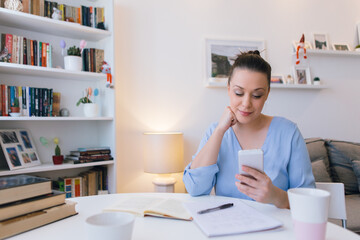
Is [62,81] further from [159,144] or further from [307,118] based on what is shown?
[307,118]

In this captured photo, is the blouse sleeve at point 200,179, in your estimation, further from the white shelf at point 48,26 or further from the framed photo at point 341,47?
the framed photo at point 341,47

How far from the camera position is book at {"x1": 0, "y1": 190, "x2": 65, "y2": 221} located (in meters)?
0.71

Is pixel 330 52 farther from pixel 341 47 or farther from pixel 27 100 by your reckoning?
pixel 27 100

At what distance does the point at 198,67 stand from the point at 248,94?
64.9 inches

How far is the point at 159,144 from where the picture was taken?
2365 millimetres

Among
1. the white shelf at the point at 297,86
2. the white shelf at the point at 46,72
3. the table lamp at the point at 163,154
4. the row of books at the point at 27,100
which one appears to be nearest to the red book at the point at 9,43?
the white shelf at the point at 46,72

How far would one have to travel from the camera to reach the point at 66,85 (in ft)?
7.75

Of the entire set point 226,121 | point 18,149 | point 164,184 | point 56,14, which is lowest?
point 164,184

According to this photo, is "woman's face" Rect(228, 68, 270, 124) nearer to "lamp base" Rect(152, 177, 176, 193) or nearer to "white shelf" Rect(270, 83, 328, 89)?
"lamp base" Rect(152, 177, 176, 193)

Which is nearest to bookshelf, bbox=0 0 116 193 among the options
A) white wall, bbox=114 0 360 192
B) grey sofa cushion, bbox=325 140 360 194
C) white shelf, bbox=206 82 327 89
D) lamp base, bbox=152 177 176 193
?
white wall, bbox=114 0 360 192

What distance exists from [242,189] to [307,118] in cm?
261

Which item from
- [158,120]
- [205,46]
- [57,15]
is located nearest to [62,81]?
[57,15]

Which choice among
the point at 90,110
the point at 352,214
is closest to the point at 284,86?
the point at 352,214

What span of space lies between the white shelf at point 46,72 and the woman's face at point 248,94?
1.29 metres
